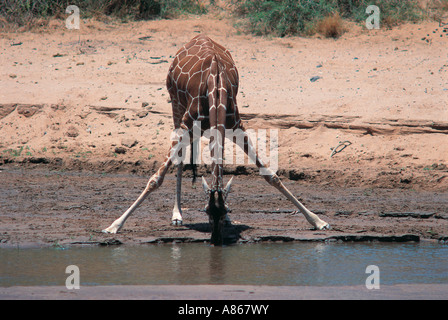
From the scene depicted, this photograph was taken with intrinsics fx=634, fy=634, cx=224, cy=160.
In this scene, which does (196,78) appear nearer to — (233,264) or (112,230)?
(112,230)

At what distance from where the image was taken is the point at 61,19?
13.7 meters

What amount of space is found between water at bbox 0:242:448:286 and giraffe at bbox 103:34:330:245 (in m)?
0.42

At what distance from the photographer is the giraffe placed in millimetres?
5379

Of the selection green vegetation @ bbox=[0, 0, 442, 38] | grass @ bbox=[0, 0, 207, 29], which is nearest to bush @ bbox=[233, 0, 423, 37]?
green vegetation @ bbox=[0, 0, 442, 38]

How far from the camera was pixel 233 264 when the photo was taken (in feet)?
16.8

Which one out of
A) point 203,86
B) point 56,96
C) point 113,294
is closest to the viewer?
point 113,294

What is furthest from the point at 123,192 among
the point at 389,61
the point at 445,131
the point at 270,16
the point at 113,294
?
the point at 270,16

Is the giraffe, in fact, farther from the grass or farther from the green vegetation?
the grass

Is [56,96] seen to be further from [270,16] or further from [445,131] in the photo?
[445,131]

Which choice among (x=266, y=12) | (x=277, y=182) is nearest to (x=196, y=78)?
(x=277, y=182)

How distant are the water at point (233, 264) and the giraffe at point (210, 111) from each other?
1.39ft

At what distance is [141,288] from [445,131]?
609 centimetres

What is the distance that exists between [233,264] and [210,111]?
4.48ft

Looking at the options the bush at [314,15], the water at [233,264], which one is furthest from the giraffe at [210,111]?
the bush at [314,15]
